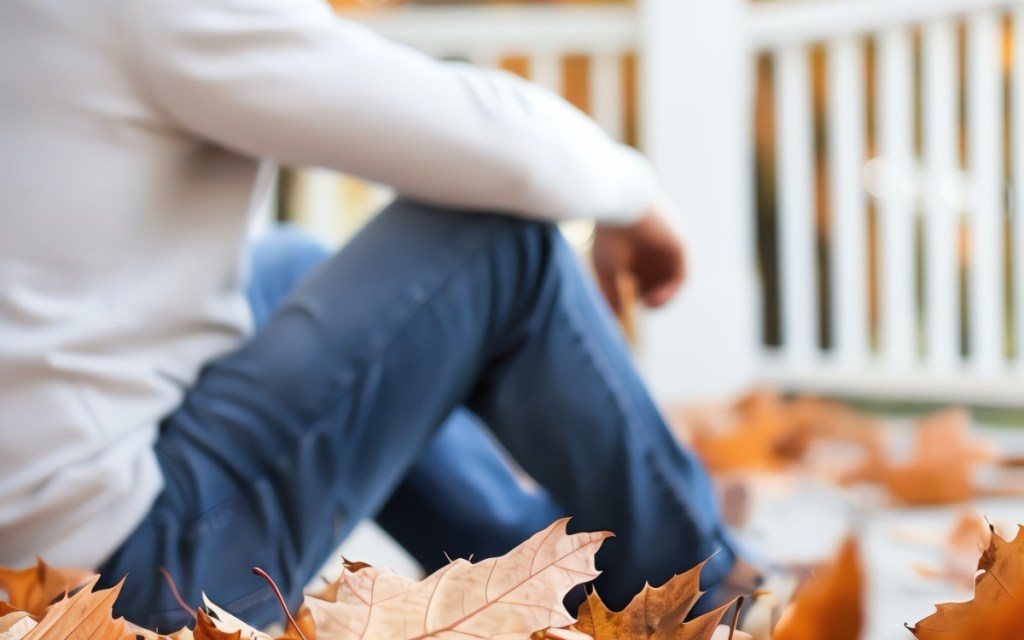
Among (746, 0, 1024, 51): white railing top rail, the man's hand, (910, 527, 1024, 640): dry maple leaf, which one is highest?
(746, 0, 1024, 51): white railing top rail

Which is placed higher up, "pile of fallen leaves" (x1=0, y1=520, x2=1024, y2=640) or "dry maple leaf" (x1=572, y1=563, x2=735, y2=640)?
"pile of fallen leaves" (x1=0, y1=520, x2=1024, y2=640)

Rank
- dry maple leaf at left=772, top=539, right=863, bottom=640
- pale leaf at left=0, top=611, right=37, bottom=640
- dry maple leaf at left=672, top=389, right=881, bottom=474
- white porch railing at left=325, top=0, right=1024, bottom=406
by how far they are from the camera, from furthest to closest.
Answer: white porch railing at left=325, top=0, right=1024, bottom=406, dry maple leaf at left=672, top=389, right=881, bottom=474, pale leaf at left=0, top=611, right=37, bottom=640, dry maple leaf at left=772, top=539, right=863, bottom=640

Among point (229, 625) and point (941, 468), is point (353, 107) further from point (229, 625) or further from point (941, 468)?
point (941, 468)

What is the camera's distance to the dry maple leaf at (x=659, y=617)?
39 centimetres

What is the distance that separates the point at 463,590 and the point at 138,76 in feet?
1.23

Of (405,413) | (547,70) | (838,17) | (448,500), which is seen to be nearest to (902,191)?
(838,17)

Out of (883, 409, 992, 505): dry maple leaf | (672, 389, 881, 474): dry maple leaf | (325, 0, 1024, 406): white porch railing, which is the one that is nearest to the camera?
(883, 409, 992, 505): dry maple leaf

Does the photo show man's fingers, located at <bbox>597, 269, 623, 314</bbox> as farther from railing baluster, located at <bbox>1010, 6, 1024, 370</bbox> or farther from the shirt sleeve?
railing baluster, located at <bbox>1010, 6, 1024, 370</bbox>

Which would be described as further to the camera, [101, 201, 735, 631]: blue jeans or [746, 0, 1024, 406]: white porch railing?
[746, 0, 1024, 406]: white porch railing

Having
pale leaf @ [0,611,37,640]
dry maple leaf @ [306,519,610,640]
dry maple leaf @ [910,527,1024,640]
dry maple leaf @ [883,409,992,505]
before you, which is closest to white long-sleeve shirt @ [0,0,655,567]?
pale leaf @ [0,611,37,640]

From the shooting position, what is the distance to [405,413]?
68 centimetres

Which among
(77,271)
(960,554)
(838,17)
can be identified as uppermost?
(838,17)

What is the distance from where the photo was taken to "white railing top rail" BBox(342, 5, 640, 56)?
6.31ft

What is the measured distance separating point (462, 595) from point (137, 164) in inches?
14.7
